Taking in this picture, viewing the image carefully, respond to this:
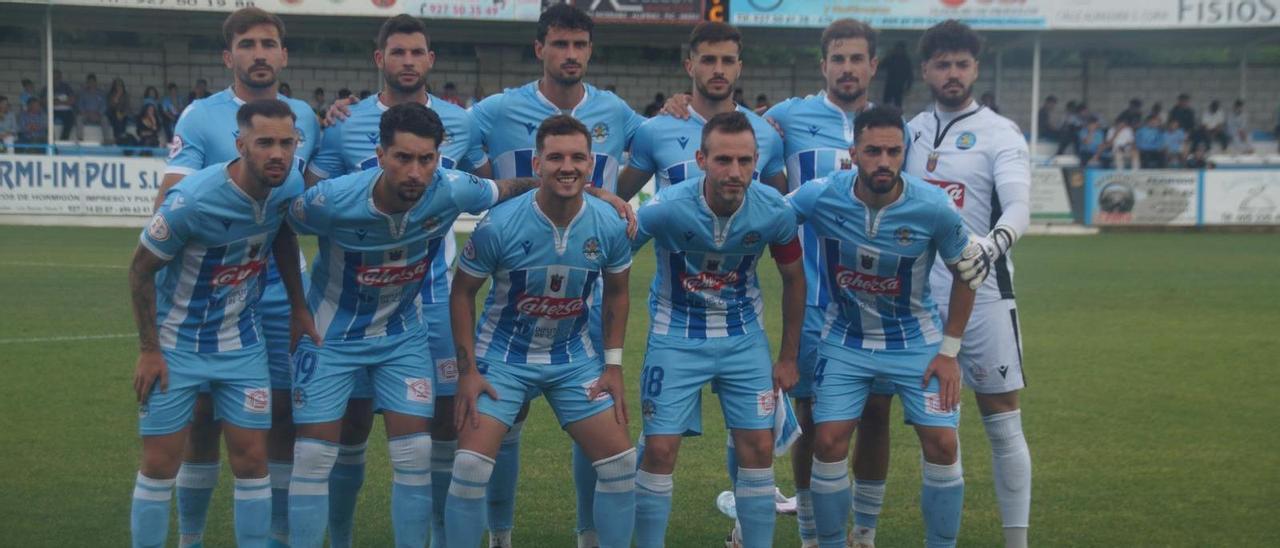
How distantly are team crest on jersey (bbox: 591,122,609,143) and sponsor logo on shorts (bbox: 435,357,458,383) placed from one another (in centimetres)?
134

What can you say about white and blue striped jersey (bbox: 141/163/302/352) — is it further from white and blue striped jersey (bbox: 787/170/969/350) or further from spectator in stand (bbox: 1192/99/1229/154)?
spectator in stand (bbox: 1192/99/1229/154)

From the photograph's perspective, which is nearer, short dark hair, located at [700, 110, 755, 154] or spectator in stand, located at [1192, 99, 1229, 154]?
short dark hair, located at [700, 110, 755, 154]

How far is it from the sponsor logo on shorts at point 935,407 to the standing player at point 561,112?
168 centimetres

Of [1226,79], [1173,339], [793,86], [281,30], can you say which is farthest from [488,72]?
[281,30]

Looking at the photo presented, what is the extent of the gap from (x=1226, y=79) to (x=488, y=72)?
738 inches

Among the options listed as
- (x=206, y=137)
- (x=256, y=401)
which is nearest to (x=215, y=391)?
(x=256, y=401)

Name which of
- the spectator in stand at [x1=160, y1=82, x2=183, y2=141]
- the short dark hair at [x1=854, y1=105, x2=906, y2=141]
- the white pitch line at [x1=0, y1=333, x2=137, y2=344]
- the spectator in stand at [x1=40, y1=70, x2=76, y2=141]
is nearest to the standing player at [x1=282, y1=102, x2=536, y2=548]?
the short dark hair at [x1=854, y1=105, x2=906, y2=141]

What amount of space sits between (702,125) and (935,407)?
1853 mm

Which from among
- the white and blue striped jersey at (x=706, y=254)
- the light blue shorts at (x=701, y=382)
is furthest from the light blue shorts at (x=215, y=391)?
the white and blue striped jersey at (x=706, y=254)

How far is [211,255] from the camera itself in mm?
5828

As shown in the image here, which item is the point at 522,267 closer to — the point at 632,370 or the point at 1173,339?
the point at 632,370

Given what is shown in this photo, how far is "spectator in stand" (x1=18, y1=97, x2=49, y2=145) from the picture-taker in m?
27.5

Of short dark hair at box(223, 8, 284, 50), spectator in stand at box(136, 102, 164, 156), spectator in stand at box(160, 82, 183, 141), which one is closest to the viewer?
short dark hair at box(223, 8, 284, 50)

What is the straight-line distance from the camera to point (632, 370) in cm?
1157
